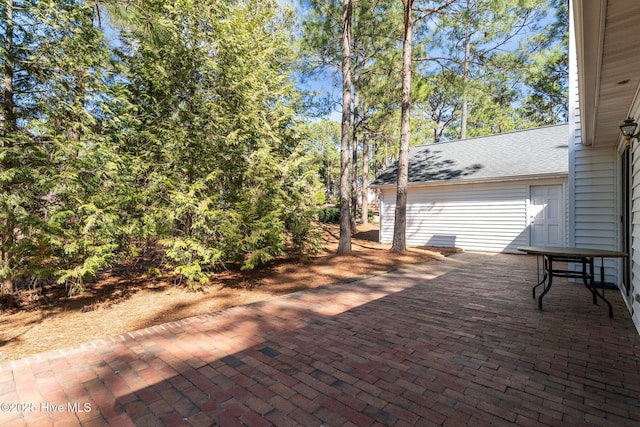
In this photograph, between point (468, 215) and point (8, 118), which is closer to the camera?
point (8, 118)

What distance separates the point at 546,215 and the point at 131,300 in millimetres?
10271

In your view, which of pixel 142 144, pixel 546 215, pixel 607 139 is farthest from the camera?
pixel 546 215

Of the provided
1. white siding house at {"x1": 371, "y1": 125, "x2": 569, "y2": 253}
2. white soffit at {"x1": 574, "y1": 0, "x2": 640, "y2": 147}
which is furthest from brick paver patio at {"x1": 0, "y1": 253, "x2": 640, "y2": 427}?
white siding house at {"x1": 371, "y1": 125, "x2": 569, "y2": 253}

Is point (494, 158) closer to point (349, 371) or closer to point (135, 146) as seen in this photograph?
point (349, 371)

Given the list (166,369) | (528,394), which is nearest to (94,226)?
(166,369)

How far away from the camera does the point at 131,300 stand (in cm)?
477

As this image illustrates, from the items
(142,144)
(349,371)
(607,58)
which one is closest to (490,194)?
(607,58)

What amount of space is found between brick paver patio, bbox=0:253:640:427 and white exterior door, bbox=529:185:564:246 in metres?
5.44

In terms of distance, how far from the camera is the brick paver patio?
1.90 meters

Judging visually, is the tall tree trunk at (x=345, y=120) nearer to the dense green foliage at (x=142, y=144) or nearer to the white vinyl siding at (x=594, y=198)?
the dense green foliage at (x=142, y=144)

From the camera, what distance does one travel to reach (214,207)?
5234 mm

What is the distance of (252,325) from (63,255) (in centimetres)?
287

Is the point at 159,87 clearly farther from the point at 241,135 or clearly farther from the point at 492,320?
the point at 492,320

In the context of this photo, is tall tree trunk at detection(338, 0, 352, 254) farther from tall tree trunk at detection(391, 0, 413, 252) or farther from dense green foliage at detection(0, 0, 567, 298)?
tall tree trunk at detection(391, 0, 413, 252)
